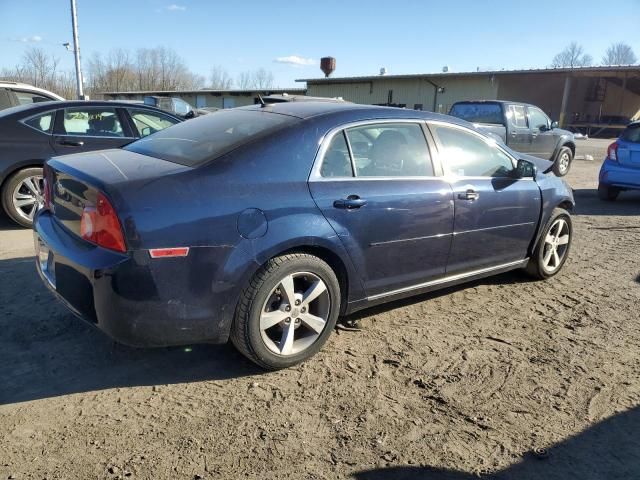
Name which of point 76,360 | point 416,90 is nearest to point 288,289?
point 76,360

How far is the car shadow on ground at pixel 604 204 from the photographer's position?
8875 millimetres

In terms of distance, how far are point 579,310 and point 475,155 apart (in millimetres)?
1594

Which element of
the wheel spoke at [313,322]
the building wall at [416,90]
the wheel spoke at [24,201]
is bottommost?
the wheel spoke at [313,322]

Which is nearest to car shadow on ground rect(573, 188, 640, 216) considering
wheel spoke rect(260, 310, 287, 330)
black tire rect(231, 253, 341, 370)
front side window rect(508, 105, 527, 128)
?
front side window rect(508, 105, 527, 128)

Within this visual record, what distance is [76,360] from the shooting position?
10.6ft

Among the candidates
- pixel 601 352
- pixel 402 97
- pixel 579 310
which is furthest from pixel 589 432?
pixel 402 97

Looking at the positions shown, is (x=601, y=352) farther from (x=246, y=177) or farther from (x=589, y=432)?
(x=246, y=177)

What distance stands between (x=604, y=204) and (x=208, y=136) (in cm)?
874

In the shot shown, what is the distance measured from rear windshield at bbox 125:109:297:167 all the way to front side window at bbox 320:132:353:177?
1.02 feet

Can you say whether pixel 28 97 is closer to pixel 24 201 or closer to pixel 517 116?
pixel 24 201

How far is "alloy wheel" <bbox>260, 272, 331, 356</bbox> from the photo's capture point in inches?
121

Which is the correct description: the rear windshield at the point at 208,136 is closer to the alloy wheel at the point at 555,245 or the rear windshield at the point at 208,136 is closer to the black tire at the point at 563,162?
the alloy wheel at the point at 555,245

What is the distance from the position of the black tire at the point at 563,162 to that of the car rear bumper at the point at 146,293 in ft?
41.3

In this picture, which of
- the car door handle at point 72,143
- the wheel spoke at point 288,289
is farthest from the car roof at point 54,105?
the wheel spoke at point 288,289
